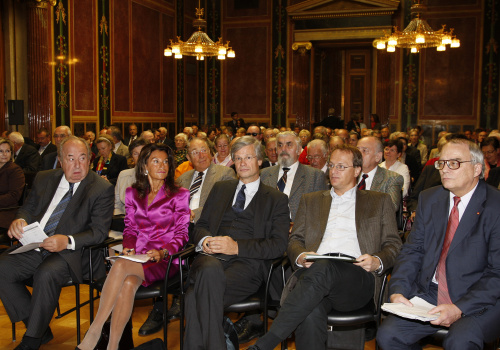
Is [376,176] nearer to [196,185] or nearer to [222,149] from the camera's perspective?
[196,185]

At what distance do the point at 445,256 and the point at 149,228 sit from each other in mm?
1870

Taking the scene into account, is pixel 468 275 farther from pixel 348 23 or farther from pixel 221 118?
pixel 221 118

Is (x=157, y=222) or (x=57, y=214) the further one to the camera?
(x=57, y=214)

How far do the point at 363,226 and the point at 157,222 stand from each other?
4.43ft

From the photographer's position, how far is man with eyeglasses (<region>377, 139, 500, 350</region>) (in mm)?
2510

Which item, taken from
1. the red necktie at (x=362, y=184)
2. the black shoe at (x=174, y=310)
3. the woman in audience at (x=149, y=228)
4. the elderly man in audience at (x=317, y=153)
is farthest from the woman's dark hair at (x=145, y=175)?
the elderly man in audience at (x=317, y=153)

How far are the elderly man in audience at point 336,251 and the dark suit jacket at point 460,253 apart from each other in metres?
0.20

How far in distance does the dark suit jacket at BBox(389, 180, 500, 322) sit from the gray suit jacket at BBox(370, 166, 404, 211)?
1.33 metres

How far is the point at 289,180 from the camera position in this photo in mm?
4613

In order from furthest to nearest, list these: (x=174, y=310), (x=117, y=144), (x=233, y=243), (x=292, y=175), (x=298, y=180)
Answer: (x=117, y=144) → (x=292, y=175) → (x=298, y=180) → (x=174, y=310) → (x=233, y=243)

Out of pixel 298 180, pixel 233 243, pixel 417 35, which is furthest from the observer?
pixel 417 35

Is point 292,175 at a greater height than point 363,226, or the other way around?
point 292,175

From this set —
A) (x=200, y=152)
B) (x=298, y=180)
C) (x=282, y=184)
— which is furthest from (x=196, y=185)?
(x=298, y=180)

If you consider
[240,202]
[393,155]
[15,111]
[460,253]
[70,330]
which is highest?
[15,111]
